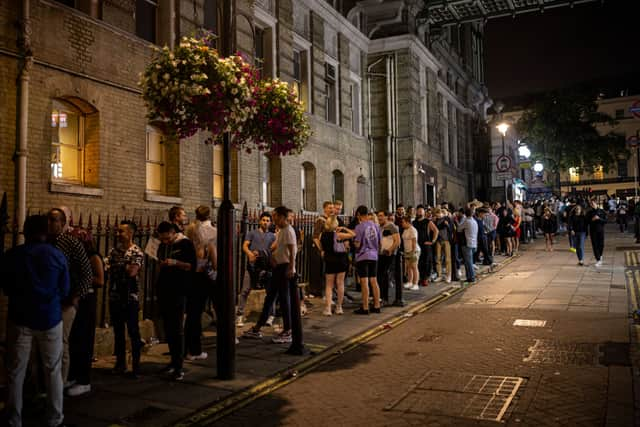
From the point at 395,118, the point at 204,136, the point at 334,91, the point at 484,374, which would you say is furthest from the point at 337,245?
the point at 395,118

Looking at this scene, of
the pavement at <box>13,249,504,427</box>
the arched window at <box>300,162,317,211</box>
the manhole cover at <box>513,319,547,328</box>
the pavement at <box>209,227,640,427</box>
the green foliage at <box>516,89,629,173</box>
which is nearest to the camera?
the pavement at <box>209,227,640,427</box>

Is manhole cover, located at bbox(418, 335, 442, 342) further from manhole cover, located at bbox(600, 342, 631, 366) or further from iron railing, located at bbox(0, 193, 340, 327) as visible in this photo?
iron railing, located at bbox(0, 193, 340, 327)

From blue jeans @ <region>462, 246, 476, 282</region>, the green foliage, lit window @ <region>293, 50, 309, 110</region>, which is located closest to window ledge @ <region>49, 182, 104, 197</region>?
blue jeans @ <region>462, 246, 476, 282</region>

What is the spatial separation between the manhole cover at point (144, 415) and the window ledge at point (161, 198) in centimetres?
753

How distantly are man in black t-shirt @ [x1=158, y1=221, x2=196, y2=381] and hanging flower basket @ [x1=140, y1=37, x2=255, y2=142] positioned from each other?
135cm

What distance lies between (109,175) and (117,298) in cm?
557

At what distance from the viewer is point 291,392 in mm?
6008

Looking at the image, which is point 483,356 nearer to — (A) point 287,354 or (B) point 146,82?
(A) point 287,354

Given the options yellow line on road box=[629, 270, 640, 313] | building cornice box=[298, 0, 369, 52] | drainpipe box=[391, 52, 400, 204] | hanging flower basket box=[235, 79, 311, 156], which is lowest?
yellow line on road box=[629, 270, 640, 313]

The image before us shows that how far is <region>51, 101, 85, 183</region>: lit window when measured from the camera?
10672 mm

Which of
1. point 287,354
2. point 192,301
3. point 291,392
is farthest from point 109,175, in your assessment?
point 291,392

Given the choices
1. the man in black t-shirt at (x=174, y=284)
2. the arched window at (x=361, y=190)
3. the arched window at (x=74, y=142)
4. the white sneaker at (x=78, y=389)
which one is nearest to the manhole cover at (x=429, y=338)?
the man in black t-shirt at (x=174, y=284)

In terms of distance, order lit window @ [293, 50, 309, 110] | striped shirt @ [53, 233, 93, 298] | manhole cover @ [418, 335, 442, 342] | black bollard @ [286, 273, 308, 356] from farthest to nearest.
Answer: lit window @ [293, 50, 309, 110] < manhole cover @ [418, 335, 442, 342] < black bollard @ [286, 273, 308, 356] < striped shirt @ [53, 233, 93, 298]

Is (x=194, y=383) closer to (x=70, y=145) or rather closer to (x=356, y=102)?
(x=70, y=145)
